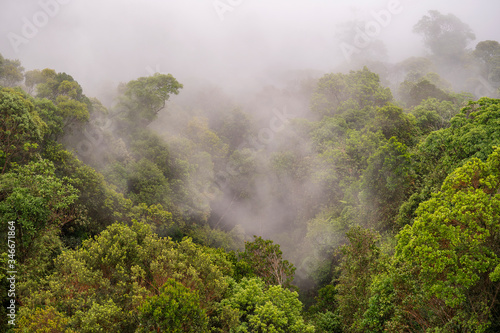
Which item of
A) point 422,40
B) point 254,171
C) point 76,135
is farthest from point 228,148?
point 422,40

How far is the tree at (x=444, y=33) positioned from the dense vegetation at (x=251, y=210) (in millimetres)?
20024

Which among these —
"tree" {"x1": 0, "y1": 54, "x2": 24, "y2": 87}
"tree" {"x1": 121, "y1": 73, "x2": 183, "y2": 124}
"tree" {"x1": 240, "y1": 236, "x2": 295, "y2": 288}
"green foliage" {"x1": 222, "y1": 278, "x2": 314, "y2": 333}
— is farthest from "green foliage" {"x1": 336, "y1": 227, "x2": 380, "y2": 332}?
"tree" {"x1": 0, "y1": 54, "x2": 24, "y2": 87}

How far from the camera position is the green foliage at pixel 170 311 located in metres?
9.45

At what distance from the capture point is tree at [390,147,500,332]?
9289 millimetres

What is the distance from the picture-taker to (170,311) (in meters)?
9.41

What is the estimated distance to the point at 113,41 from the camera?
56719mm

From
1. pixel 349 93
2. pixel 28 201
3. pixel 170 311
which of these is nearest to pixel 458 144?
pixel 170 311

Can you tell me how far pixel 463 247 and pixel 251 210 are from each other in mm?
30537

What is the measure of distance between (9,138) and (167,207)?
1328 cm

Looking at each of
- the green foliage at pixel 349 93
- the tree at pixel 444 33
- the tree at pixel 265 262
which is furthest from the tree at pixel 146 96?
the tree at pixel 444 33

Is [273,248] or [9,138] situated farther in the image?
[273,248]

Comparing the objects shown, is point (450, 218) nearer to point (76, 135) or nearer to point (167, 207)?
point (167, 207)

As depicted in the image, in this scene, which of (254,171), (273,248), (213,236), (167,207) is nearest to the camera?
(273,248)

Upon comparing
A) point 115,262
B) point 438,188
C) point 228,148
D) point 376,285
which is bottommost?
point 115,262
